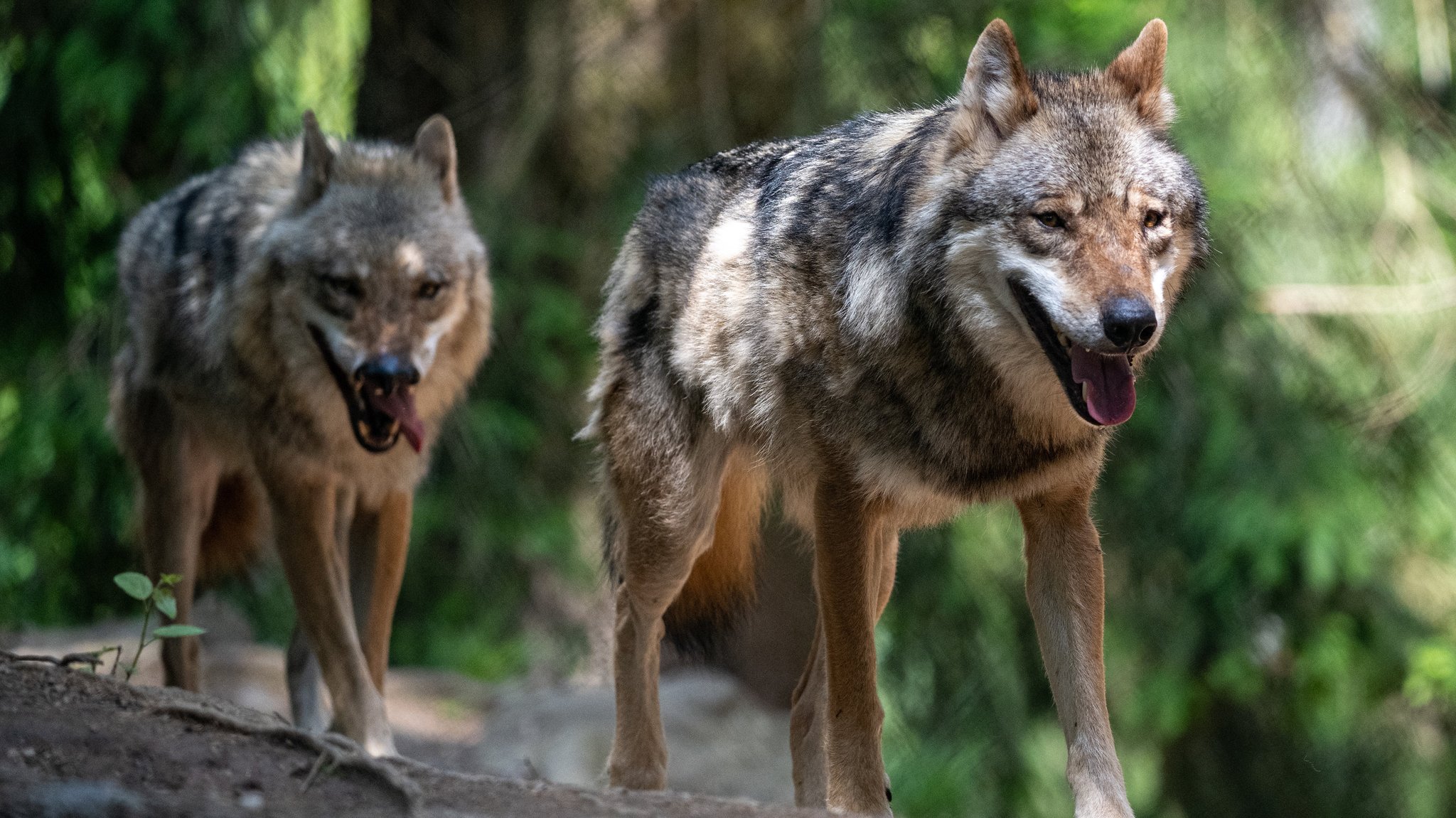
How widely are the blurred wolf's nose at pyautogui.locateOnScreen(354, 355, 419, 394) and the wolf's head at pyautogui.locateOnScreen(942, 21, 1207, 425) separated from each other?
229 centimetres

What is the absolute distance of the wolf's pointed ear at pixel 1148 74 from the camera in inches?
135

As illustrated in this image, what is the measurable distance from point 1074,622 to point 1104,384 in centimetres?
70

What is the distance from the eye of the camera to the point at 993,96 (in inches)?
132

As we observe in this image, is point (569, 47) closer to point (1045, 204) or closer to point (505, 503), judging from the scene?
point (505, 503)

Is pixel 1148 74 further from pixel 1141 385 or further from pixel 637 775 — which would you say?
pixel 1141 385

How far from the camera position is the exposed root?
8.95ft

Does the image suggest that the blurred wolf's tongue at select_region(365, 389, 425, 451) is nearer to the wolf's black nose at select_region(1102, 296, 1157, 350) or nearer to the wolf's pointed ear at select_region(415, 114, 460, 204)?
the wolf's pointed ear at select_region(415, 114, 460, 204)

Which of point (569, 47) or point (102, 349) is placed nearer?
point (102, 349)

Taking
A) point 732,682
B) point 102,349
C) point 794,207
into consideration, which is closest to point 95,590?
point 102,349

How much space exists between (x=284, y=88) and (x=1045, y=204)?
543cm

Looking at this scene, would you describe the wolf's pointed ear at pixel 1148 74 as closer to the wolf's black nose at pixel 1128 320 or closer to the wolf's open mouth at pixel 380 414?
the wolf's black nose at pixel 1128 320

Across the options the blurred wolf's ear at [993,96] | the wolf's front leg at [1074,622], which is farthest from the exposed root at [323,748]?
the blurred wolf's ear at [993,96]

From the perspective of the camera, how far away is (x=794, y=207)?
3828 mm

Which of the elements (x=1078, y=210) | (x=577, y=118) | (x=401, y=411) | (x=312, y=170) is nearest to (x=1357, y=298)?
(x=577, y=118)
